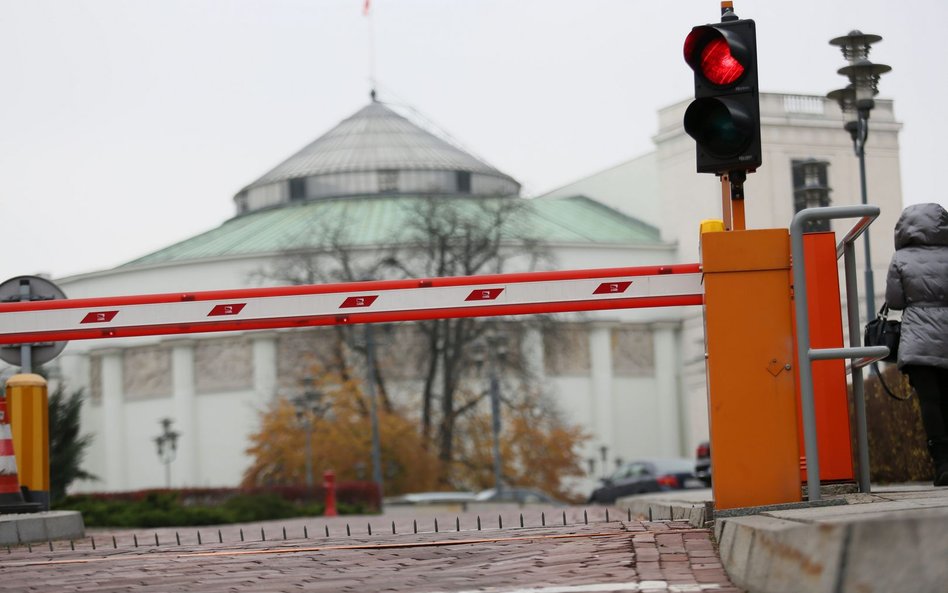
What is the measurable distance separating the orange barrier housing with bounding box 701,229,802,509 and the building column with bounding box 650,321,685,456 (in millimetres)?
84459

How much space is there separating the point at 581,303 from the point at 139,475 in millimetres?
83711

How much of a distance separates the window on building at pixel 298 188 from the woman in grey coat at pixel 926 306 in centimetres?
9428

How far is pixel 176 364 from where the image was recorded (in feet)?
303

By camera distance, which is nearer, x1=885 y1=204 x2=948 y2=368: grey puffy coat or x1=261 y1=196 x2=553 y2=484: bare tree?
x1=885 y1=204 x2=948 y2=368: grey puffy coat

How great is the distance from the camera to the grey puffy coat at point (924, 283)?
1124 centimetres

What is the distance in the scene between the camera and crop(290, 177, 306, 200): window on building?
104875mm

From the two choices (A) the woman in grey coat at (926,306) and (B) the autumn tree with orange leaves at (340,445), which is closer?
(A) the woman in grey coat at (926,306)

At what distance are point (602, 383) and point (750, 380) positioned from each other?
83.8 meters

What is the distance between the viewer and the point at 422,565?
28.2 feet

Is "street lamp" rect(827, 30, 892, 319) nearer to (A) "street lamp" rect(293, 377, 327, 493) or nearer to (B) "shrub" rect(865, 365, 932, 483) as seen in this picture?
(B) "shrub" rect(865, 365, 932, 483)

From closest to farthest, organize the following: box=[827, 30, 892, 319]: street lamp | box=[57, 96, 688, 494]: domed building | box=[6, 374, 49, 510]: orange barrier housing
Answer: box=[6, 374, 49, 510]: orange barrier housing
box=[827, 30, 892, 319]: street lamp
box=[57, 96, 688, 494]: domed building

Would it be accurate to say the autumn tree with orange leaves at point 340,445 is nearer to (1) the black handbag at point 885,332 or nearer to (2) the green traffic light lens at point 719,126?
(1) the black handbag at point 885,332

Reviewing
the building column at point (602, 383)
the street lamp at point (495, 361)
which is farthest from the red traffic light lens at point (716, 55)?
the building column at point (602, 383)

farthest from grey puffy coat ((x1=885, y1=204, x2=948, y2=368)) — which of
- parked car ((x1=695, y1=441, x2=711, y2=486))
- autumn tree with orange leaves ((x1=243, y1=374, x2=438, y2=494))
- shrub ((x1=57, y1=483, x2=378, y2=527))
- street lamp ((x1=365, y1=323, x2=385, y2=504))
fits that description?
autumn tree with orange leaves ((x1=243, y1=374, x2=438, y2=494))
